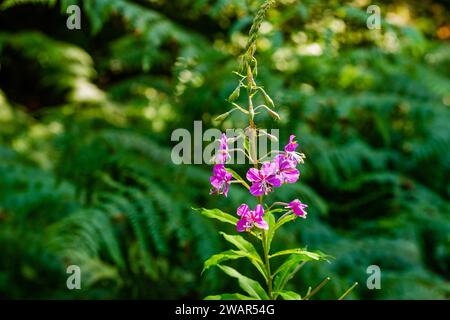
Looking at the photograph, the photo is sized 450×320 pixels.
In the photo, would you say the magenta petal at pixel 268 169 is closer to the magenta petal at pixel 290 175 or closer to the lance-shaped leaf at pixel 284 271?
the magenta petal at pixel 290 175

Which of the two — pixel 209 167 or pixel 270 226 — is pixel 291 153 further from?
pixel 209 167

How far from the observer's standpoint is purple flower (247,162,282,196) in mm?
819

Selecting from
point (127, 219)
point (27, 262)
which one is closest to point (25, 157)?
point (27, 262)

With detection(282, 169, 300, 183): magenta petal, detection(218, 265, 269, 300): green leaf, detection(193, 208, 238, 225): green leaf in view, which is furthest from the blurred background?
detection(282, 169, 300, 183): magenta petal

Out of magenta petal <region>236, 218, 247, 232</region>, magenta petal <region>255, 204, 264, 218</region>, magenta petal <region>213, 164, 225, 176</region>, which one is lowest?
magenta petal <region>236, 218, 247, 232</region>

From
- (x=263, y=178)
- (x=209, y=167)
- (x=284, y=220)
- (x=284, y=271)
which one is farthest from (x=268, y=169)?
(x=209, y=167)

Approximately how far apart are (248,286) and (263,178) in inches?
10.9

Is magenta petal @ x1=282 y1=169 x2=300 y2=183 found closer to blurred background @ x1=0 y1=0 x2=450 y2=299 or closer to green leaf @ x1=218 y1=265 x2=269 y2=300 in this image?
green leaf @ x1=218 y1=265 x2=269 y2=300

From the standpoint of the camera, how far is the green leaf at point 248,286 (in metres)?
0.98

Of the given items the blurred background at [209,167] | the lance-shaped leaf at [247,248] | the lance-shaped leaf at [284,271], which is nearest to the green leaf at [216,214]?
the lance-shaped leaf at [247,248]

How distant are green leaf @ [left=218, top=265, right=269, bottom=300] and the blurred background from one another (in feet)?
2.24

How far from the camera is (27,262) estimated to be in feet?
7.66

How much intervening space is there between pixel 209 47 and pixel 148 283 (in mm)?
1096

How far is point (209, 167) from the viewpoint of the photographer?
215 centimetres
